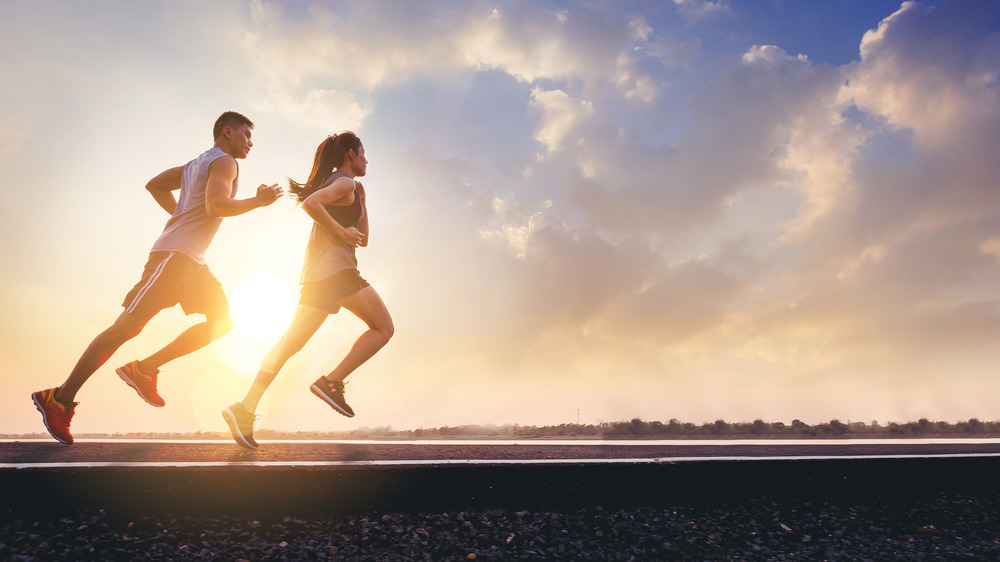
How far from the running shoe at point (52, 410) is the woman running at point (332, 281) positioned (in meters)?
1.44

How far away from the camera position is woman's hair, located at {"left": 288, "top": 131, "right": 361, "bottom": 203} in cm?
483

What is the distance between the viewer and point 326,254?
458 cm

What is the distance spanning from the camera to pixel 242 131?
4734mm

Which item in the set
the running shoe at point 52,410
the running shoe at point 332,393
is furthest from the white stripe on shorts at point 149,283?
the running shoe at point 332,393

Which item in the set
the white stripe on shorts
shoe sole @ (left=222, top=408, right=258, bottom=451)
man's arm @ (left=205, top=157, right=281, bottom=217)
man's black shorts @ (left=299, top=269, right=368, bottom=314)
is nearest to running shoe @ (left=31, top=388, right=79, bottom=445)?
the white stripe on shorts

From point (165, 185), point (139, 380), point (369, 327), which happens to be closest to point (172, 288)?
point (139, 380)

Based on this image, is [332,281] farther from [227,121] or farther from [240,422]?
[227,121]

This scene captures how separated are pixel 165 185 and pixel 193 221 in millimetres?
695

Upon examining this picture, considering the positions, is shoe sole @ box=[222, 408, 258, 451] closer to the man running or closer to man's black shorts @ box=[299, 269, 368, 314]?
the man running

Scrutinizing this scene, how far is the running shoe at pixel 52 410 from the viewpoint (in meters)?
4.32

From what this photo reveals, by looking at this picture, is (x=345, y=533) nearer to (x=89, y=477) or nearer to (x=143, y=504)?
(x=143, y=504)

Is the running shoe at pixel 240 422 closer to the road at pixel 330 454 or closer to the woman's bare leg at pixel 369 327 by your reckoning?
the road at pixel 330 454

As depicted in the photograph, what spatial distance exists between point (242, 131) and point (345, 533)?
353cm

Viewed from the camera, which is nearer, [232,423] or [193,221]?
[232,423]
